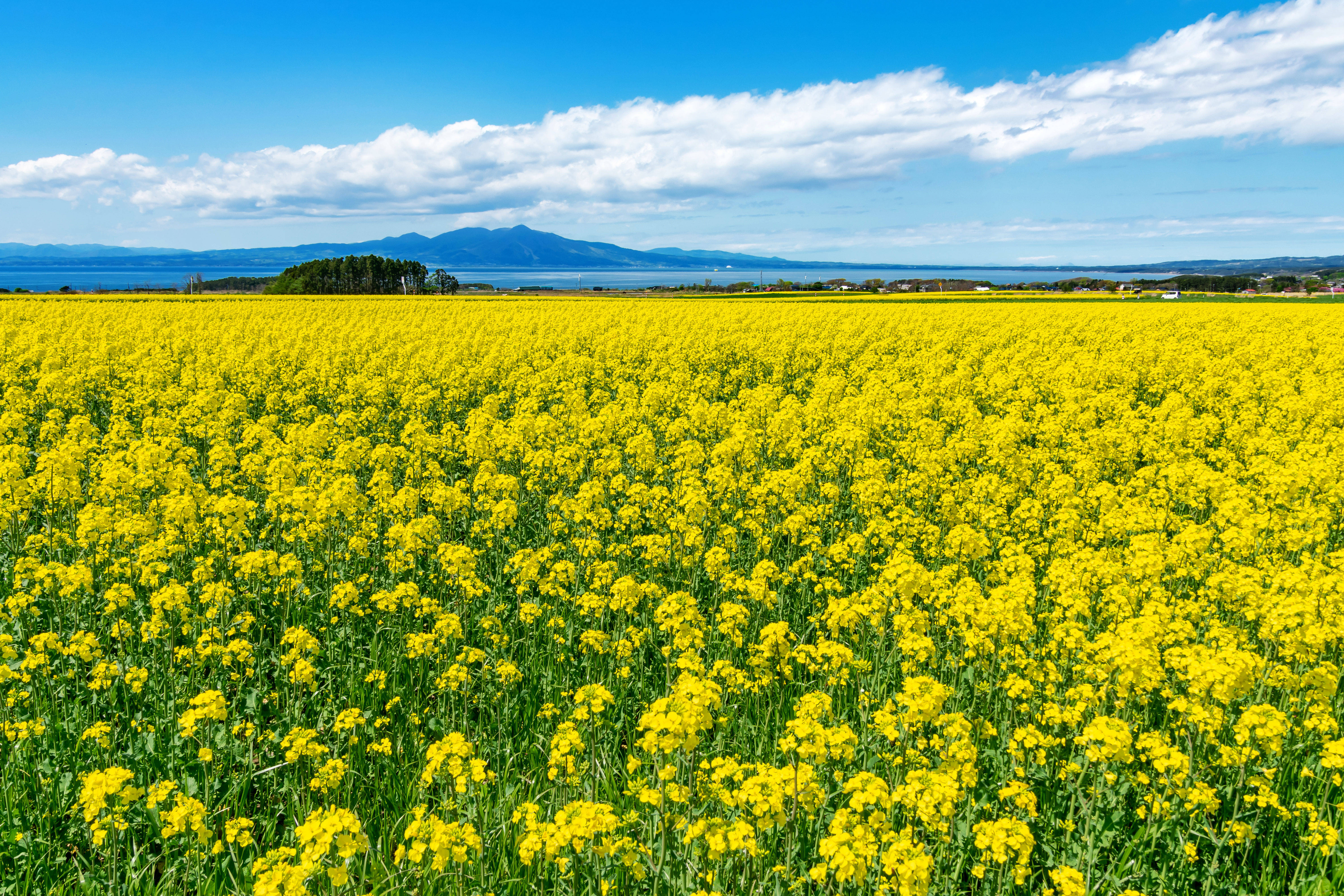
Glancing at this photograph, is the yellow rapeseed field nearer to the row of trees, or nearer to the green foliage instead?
the green foliage

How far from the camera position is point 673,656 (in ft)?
21.7

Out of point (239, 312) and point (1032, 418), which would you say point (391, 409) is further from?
point (239, 312)

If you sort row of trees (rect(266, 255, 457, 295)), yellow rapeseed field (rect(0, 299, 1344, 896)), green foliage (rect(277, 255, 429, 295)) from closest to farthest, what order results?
yellow rapeseed field (rect(0, 299, 1344, 896))
green foliage (rect(277, 255, 429, 295))
row of trees (rect(266, 255, 457, 295))

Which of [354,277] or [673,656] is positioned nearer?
[673,656]

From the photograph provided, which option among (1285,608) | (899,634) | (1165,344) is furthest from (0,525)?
(1165,344)

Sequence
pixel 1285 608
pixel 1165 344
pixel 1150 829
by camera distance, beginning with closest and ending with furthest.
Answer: pixel 1150 829
pixel 1285 608
pixel 1165 344

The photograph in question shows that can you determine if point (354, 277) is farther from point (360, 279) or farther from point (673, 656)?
point (673, 656)

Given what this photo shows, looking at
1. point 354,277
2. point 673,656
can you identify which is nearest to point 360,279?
point 354,277

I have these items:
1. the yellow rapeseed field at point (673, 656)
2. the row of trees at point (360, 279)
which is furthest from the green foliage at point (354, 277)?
the yellow rapeseed field at point (673, 656)

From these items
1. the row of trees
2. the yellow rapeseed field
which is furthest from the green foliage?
the yellow rapeseed field

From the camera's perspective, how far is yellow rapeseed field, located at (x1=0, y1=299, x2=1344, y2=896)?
4086 mm

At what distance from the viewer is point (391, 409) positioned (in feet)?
53.2

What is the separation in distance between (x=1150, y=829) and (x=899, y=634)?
7.48 ft

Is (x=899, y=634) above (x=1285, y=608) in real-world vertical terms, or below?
below
